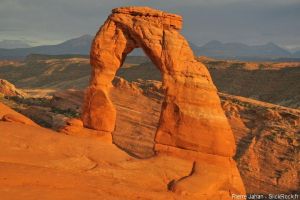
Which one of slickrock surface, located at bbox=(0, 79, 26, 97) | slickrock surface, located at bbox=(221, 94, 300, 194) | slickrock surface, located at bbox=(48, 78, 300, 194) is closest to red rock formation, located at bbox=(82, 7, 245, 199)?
slickrock surface, located at bbox=(221, 94, 300, 194)

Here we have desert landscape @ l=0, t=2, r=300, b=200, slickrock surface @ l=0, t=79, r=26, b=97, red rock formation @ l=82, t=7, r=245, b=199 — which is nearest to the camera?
desert landscape @ l=0, t=2, r=300, b=200

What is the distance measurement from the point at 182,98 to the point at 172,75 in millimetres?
913

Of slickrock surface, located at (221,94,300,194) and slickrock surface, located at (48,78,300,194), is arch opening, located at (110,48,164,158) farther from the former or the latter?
slickrock surface, located at (221,94,300,194)

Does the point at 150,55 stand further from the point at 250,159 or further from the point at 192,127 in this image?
the point at 250,159

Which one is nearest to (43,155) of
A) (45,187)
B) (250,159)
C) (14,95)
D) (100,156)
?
(100,156)

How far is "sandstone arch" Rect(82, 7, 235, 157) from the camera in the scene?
1587 cm

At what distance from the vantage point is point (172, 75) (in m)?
16.2

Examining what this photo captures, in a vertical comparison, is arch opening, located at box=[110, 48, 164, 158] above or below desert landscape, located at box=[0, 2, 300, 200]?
below

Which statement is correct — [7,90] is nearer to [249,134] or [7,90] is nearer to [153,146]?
[249,134]

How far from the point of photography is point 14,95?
49.8 m

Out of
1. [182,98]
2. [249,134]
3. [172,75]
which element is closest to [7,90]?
[249,134]

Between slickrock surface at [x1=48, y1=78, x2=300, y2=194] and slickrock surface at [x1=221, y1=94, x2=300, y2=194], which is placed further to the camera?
slickrock surface at [x1=48, y1=78, x2=300, y2=194]

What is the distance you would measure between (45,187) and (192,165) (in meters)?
5.95

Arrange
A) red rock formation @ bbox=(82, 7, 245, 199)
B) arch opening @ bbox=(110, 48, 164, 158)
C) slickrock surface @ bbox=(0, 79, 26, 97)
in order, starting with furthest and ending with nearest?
slickrock surface @ bbox=(0, 79, 26, 97) < arch opening @ bbox=(110, 48, 164, 158) < red rock formation @ bbox=(82, 7, 245, 199)
